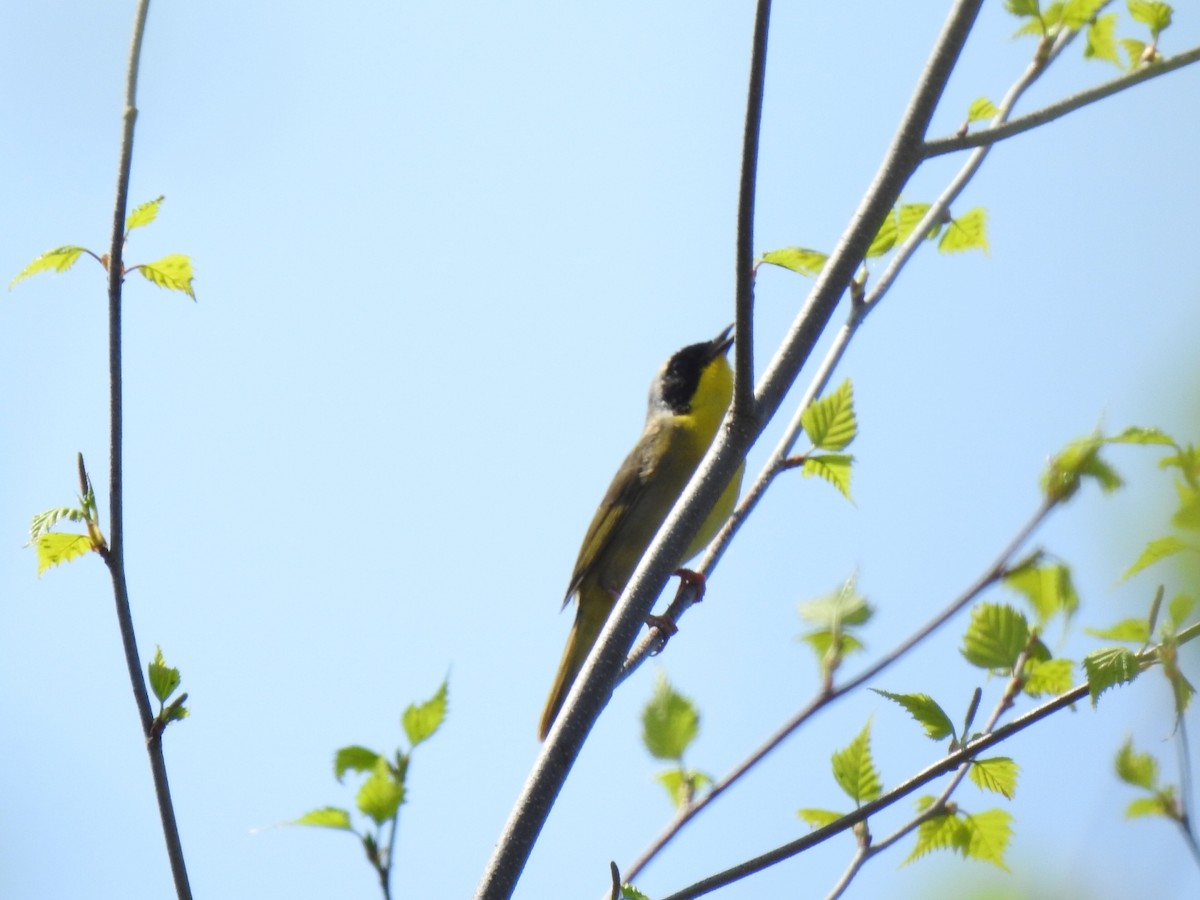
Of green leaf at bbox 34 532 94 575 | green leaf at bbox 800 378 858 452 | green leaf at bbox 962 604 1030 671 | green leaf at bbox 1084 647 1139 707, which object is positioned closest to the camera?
green leaf at bbox 1084 647 1139 707

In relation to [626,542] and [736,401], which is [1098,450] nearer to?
[736,401]

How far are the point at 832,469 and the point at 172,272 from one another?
1595 mm

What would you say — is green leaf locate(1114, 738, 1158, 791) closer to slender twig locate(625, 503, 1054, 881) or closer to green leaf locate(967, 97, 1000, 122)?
slender twig locate(625, 503, 1054, 881)

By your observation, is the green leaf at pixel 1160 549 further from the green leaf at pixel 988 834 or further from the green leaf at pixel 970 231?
the green leaf at pixel 970 231

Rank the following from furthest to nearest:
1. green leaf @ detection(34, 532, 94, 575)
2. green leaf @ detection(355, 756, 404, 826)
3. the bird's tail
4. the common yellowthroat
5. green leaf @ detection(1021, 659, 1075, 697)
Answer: the common yellowthroat → the bird's tail → green leaf @ detection(1021, 659, 1075, 697) → green leaf @ detection(34, 532, 94, 575) → green leaf @ detection(355, 756, 404, 826)

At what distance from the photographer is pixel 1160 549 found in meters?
2.19

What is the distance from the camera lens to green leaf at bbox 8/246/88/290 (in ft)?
8.65

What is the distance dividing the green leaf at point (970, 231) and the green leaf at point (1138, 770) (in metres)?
1.47

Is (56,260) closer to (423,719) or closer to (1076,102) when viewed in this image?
(423,719)

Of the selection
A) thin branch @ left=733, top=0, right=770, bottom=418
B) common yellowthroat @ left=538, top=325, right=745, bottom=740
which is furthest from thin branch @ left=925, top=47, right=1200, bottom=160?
common yellowthroat @ left=538, top=325, right=745, bottom=740

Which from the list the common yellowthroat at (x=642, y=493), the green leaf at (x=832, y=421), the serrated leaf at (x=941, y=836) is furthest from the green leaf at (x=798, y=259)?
the common yellowthroat at (x=642, y=493)

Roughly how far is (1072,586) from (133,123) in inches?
→ 83.1

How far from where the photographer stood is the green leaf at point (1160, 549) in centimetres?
219

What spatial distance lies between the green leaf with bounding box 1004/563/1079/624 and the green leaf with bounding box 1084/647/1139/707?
0.65 meters
